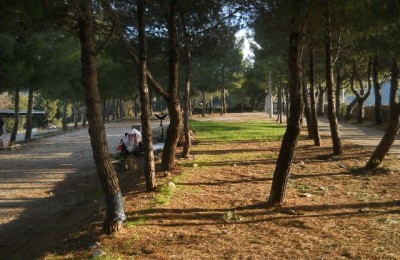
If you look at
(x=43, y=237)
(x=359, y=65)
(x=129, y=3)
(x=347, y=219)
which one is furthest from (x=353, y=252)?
(x=359, y=65)

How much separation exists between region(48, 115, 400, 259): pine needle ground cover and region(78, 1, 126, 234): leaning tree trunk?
0.30 m

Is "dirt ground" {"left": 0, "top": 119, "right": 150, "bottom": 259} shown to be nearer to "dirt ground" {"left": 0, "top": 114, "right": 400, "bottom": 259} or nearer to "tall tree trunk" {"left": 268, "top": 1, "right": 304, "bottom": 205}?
"dirt ground" {"left": 0, "top": 114, "right": 400, "bottom": 259}

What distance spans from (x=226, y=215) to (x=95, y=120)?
2.25 metres

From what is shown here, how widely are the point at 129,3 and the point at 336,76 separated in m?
30.4

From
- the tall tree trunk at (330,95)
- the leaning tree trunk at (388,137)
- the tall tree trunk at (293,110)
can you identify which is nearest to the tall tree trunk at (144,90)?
the tall tree trunk at (293,110)

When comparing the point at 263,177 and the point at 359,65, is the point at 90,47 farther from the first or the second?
the point at 359,65

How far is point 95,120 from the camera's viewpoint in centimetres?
584

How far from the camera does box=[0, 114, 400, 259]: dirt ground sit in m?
5.36

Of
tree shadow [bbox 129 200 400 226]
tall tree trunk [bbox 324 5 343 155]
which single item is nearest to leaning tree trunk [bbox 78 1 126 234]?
tree shadow [bbox 129 200 400 226]

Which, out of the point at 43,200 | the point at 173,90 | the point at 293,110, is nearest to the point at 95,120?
the point at 293,110

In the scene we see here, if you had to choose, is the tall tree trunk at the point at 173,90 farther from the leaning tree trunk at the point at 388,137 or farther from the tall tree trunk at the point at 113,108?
the tall tree trunk at the point at 113,108

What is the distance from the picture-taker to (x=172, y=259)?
5078mm

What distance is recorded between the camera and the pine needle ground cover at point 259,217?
528 centimetres

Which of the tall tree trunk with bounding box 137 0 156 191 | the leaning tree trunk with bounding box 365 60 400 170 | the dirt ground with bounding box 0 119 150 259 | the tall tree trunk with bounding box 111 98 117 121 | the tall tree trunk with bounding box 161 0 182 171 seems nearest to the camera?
the dirt ground with bounding box 0 119 150 259
